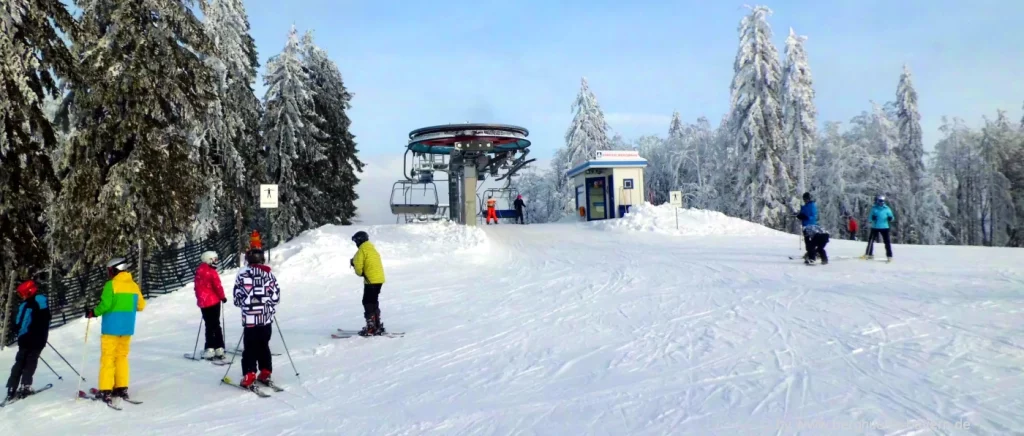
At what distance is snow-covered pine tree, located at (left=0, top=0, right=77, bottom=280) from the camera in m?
8.88

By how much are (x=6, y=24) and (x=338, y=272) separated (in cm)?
1065

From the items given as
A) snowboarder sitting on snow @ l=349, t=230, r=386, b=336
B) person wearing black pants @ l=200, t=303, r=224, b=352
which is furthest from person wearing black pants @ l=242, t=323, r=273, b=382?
snowboarder sitting on snow @ l=349, t=230, r=386, b=336

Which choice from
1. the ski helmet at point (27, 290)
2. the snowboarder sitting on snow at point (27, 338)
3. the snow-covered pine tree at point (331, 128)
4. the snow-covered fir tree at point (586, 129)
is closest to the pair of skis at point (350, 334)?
the snowboarder sitting on snow at point (27, 338)

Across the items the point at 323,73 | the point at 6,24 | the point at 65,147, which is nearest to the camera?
the point at 6,24

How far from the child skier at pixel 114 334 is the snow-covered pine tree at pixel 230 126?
1350 cm

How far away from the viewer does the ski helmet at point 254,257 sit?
7.61 metres

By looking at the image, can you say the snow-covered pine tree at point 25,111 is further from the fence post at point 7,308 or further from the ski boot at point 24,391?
the ski boot at point 24,391

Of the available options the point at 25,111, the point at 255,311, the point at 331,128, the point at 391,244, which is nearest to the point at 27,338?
the point at 255,311

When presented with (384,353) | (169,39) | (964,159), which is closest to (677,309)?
(384,353)

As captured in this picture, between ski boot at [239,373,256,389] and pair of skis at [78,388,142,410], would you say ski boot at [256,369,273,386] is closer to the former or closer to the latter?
ski boot at [239,373,256,389]

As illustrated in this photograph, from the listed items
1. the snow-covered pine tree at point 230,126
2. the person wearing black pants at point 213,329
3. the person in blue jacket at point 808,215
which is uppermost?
the snow-covered pine tree at point 230,126

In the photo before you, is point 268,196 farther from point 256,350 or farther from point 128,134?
point 256,350

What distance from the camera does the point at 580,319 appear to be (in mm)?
11062

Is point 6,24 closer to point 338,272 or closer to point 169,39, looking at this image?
point 169,39
